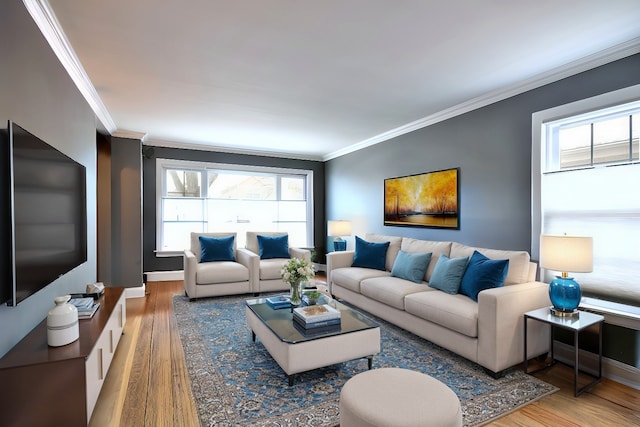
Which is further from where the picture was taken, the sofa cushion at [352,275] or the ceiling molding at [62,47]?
the sofa cushion at [352,275]

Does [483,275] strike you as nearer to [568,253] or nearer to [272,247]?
[568,253]

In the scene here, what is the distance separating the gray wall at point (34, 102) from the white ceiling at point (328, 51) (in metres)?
0.20

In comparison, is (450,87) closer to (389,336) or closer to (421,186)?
(421,186)

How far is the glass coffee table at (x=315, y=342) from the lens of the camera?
223 cm

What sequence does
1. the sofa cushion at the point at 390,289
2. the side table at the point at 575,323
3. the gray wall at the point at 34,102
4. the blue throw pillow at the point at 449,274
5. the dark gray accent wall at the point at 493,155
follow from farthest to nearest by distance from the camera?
the sofa cushion at the point at 390,289
the blue throw pillow at the point at 449,274
the dark gray accent wall at the point at 493,155
the side table at the point at 575,323
the gray wall at the point at 34,102

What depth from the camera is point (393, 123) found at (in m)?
4.54

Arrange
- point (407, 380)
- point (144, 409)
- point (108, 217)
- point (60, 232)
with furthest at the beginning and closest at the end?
point (108, 217) < point (60, 232) < point (144, 409) < point (407, 380)

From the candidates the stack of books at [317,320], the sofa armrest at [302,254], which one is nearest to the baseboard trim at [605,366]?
the stack of books at [317,320]

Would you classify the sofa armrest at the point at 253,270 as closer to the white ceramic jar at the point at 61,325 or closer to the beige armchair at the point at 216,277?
the beige armchair at the point at 216,277

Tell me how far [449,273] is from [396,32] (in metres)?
2.21

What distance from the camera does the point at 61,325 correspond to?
6.12ft

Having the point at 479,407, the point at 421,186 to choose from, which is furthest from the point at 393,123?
the point at 479,407

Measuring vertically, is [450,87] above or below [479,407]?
above

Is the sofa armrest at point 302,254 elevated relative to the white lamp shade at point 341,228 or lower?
lower
